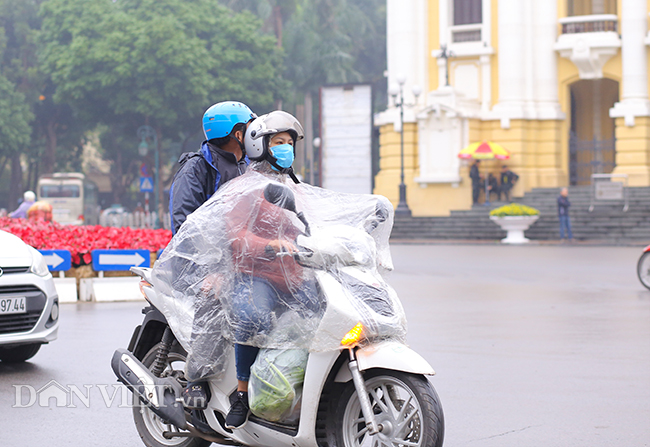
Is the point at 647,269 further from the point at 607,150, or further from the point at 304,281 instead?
the point at 607,150

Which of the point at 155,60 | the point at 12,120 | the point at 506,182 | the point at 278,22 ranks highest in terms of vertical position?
the point at 278,22

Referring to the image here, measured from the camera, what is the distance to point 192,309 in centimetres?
462

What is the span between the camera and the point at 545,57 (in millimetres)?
36562

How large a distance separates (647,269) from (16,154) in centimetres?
4504

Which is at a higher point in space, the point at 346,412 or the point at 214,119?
the point at 214,119

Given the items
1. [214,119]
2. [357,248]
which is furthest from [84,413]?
[357,248]

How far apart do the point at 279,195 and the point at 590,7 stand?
37.9 metres

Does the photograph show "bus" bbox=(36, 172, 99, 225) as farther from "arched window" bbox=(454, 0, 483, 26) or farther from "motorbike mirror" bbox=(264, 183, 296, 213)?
"motorbike mirror" bbox=(264, 183, 296, 213)

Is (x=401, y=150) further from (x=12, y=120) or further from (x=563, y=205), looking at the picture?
(x=12, y=120)

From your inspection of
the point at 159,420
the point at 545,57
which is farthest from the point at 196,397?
the point at 545,57

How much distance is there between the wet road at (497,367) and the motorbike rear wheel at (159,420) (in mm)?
272

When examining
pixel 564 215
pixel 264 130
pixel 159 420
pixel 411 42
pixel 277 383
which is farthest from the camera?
pixel 411 42

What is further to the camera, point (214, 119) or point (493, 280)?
point (493, 280)

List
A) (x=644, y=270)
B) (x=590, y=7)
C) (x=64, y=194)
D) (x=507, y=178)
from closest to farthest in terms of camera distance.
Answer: (x=644, y=270) < (x=507, y=178) < (x=590, y=7) < (x=64, y=194)
